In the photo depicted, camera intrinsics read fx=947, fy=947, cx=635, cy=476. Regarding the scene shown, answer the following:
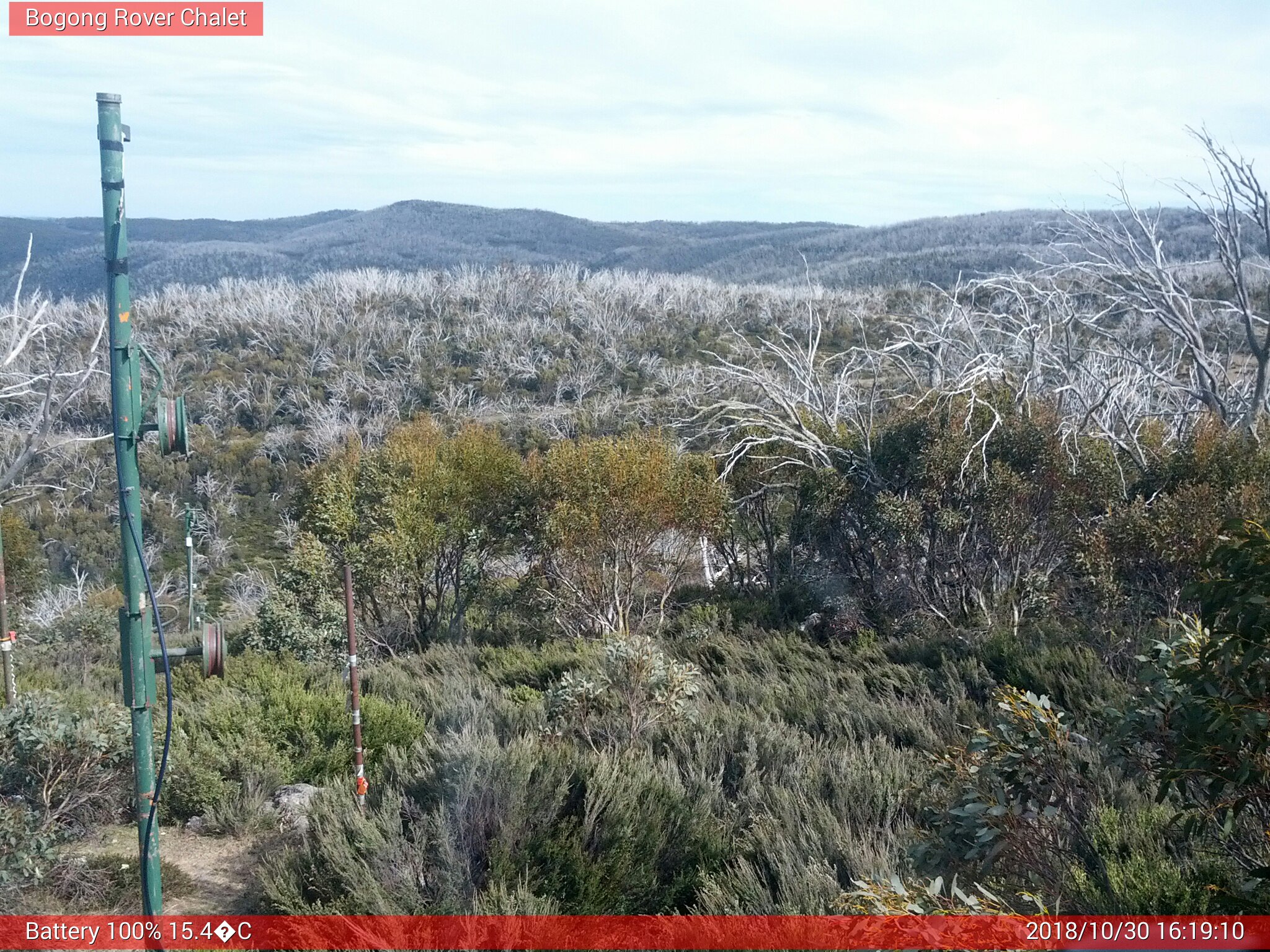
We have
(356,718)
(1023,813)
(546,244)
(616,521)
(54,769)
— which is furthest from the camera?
(546,244)

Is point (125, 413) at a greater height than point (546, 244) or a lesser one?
lesser

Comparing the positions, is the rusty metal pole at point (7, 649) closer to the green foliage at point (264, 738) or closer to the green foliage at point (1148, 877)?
the green foliage at point (264, 738)

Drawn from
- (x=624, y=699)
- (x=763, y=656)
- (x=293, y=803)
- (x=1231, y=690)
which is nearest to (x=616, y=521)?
(x=763, y=656)

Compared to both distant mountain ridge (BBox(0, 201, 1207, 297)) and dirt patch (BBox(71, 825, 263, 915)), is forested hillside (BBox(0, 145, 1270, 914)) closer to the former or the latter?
dirt patch (BBox(71, 825, 263, 915))

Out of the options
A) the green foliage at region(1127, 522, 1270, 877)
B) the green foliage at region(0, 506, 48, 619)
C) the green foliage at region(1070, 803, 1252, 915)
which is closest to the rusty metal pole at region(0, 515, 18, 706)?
the green foliage at region(0, 506, 48, 619)

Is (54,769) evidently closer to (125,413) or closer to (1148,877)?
(125,413)

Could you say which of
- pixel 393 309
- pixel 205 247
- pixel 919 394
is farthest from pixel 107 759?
pixel 205 247

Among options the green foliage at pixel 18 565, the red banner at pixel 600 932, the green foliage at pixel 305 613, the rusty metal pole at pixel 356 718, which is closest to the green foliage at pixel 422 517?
the green foliage at pixel 305 613
